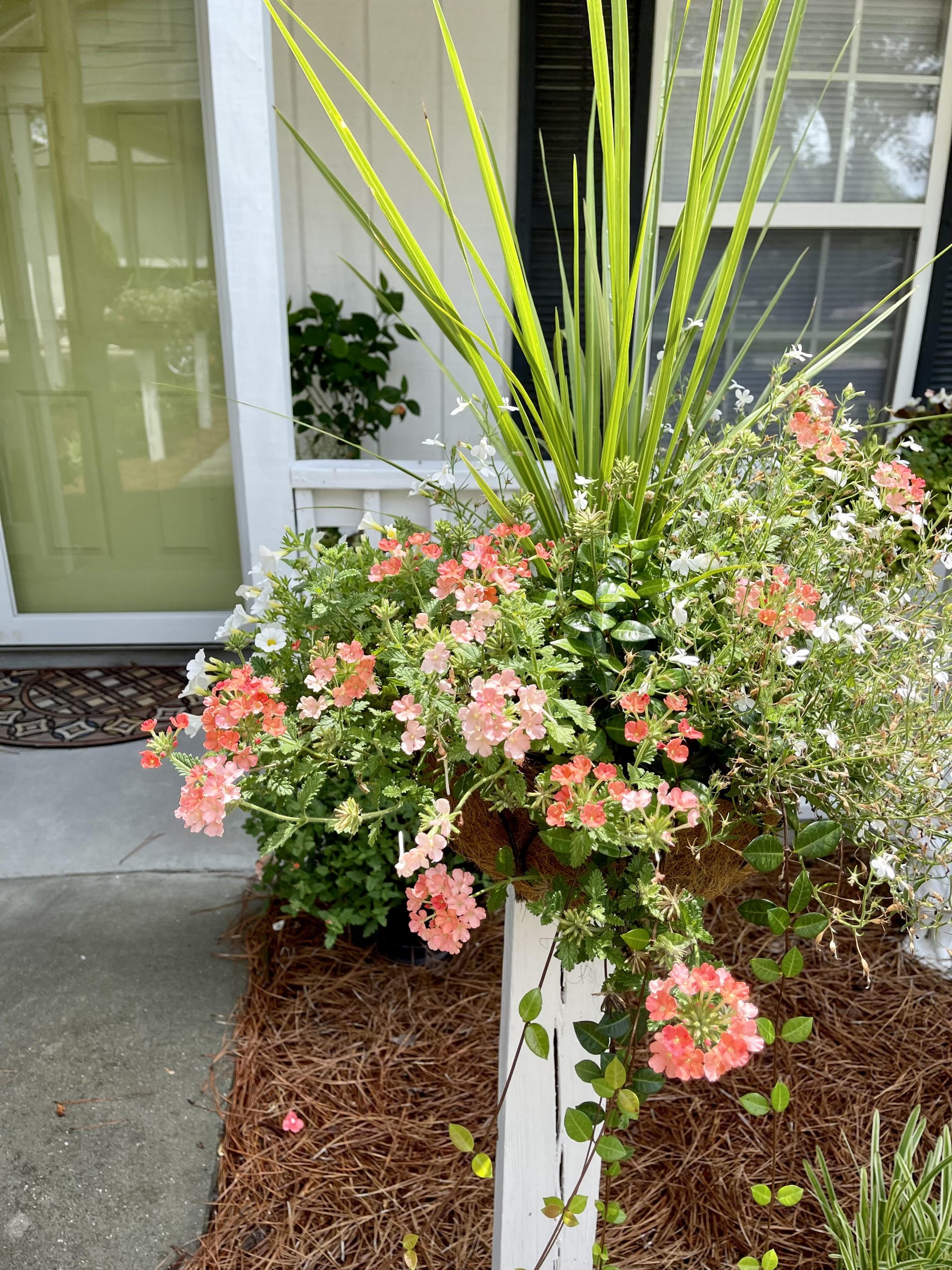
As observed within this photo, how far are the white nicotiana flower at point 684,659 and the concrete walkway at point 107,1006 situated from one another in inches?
47.8

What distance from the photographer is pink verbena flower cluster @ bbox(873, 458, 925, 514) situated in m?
0.96

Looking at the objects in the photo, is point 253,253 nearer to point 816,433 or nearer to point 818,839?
point 816,433

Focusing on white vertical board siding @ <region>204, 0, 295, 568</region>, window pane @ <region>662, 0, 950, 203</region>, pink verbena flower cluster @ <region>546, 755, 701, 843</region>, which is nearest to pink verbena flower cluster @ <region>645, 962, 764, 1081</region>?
pink verbena flower cluster @ <region>546, 755, 701, 843</region>

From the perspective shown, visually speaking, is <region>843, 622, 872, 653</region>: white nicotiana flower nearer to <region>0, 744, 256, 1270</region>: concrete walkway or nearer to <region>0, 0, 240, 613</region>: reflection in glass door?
<region>0, 744, 256, 1270</region>: concrete walkway

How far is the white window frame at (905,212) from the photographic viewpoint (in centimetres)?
292

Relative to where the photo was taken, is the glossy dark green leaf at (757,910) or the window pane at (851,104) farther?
the window pane at (851,104)

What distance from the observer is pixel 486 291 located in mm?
3010

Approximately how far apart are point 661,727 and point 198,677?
0.50 meters

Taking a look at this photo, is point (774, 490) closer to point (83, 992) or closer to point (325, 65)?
point (83, 992)

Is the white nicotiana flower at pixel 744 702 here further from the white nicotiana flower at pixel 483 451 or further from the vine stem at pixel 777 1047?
the white nicotiana flower at pixel 483 451

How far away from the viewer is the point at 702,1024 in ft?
2.34

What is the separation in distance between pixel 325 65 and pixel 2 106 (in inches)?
40.0

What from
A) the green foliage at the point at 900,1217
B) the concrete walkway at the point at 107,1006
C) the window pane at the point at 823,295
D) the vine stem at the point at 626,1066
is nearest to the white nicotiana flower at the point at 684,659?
the vine stem at the point at 626,1066

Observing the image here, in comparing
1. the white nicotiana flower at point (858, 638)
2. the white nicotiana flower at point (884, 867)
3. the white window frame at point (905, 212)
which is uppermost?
the white window frame at point (905, 212)
